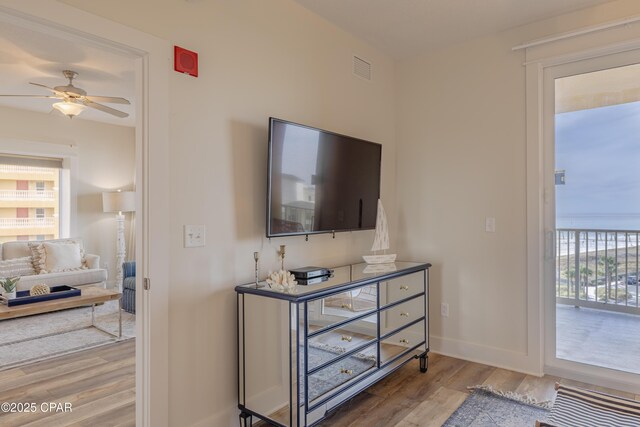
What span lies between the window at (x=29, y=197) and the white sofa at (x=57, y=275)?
0.39m

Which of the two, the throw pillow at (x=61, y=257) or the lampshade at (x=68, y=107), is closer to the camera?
the lampshade at (x=68, y=107)

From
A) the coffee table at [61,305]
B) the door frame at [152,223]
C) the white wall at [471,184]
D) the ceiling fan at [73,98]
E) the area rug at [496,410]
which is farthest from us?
the ceiling fan at [73,98]

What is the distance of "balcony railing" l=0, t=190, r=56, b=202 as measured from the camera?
18.0 ft

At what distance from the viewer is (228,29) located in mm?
2287

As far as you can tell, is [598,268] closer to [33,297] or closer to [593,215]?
[593,215]

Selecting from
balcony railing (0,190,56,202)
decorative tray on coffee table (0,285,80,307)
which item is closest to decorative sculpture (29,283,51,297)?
decorative tray on coffee table (0,285,80,307)

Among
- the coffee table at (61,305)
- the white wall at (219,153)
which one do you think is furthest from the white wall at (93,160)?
the white wall at (219,153)

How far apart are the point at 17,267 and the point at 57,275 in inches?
17.8

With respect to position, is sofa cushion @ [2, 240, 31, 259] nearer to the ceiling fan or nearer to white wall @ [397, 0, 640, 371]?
the ceiling fan

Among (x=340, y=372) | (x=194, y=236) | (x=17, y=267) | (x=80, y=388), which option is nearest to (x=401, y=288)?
(x=340, y=372)

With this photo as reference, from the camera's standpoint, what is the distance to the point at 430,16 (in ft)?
9.51

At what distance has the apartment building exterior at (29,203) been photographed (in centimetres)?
546

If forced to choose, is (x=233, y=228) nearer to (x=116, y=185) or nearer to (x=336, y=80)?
(x=336, y=80)

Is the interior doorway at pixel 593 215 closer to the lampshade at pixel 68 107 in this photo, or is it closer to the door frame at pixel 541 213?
the door frame at pixel 541 213
